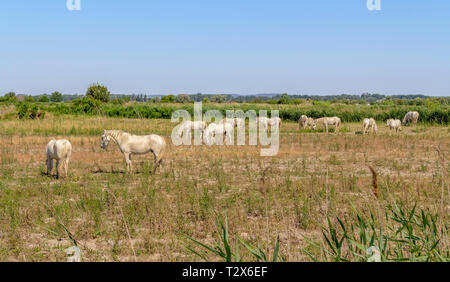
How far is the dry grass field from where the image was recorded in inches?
232

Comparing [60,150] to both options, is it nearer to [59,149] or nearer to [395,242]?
[59,149]

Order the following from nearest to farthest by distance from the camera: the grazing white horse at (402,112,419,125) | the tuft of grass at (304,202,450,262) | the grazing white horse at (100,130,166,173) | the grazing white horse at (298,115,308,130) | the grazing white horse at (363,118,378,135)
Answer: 1. the tuft of grass at (304,202,450,262)
2. the grazing white horse at (100,130,166,173)
3. the grazing white horse at (363,118,378,135)
4. the grazing white horse at (298,115,308,130)
5. the grazing white horse at (402,112,419,125)

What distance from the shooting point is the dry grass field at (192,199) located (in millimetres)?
5883

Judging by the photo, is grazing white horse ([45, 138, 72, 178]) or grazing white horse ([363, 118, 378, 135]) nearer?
grazing white horse ([45, 138, 72, 178])

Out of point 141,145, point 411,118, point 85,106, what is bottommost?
point 141,145

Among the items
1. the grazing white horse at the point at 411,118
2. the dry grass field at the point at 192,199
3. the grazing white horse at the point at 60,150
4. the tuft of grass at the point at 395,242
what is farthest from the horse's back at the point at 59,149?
the grazing white horse at the point at 411,118

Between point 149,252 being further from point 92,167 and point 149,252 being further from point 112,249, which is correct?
point 92,167

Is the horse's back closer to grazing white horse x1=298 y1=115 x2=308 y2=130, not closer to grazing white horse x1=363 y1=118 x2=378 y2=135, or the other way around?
grazing white horse x1=363 y1=118 x2=378 y2=135

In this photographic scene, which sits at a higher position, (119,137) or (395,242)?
(119,137)

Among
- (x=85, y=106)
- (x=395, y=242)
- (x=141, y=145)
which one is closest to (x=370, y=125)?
(x=141, y=145)

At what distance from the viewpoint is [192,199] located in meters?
9.00

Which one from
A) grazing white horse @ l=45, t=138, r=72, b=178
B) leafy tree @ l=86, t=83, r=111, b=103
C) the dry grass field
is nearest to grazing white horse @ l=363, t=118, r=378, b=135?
the dry grass field
